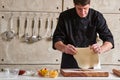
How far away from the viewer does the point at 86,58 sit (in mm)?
1778

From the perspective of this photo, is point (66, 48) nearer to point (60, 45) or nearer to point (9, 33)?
point (60, 45)

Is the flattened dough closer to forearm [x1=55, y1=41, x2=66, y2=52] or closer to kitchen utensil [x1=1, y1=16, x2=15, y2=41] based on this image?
forearm [x1=55, y1=41, x2=66, y2=52]

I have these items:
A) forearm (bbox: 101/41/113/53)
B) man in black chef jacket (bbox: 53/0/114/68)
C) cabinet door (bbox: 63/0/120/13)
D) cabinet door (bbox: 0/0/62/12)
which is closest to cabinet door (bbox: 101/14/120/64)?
cabinet door (bbox: 63/0/120/13)

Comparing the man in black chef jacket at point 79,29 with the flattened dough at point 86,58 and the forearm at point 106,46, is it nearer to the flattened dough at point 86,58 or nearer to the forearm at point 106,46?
the forearm at point 106,46

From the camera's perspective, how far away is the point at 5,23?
2.70 meters

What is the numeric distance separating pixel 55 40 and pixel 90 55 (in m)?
0.32

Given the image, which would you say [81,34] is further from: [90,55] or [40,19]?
[40,19]

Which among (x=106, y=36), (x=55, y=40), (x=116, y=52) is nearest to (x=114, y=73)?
(x=106, y=36)

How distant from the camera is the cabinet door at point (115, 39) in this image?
9.18 feet

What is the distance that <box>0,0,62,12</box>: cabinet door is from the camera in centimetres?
269

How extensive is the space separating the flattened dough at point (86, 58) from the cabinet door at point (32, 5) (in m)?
1.03

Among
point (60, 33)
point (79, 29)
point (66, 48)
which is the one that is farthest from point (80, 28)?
point (66, 48)

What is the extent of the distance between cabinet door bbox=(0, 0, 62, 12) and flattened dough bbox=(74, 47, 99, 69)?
40.7 inches

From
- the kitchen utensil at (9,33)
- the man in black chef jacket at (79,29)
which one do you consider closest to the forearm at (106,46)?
the man in black chef jacket at (79,29)
